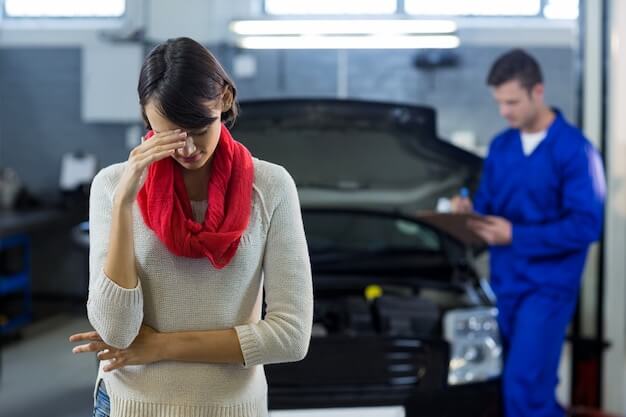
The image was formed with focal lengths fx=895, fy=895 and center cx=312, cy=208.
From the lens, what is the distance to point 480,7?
7.64ft

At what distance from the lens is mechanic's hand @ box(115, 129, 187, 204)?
0.87 m

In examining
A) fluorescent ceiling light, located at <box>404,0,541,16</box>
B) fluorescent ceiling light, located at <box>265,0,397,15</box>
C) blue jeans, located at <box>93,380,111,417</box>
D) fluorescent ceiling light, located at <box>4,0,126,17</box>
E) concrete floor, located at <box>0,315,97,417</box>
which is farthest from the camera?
fluorescent ceiling light, located at <box>404,0,541,16</box>

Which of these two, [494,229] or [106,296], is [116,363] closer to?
[106,296]

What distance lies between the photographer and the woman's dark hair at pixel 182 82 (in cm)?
88

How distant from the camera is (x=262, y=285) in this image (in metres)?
0.98

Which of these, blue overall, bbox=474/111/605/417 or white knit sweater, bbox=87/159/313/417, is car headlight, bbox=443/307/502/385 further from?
white knit sweater, bbox=87/159/313/417

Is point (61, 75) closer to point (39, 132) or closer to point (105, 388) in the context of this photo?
point (39, 132)

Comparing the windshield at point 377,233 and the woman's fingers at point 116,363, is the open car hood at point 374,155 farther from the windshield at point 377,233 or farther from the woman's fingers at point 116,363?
the woman's fingers at point 116,363

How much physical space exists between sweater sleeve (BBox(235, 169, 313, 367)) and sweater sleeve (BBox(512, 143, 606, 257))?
1271 millimetres

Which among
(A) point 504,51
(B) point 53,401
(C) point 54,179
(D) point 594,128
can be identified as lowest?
(B) point 53,401

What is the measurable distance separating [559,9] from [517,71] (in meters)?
0.29

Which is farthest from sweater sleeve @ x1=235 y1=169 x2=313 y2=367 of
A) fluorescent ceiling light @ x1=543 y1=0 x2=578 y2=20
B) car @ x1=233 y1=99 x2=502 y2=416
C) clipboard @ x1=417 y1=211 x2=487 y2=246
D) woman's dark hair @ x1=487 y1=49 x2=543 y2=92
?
fluorescent ceiling light @ x1=543 y1=0 x2=578 y2=20

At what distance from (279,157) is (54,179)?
7.29 ft

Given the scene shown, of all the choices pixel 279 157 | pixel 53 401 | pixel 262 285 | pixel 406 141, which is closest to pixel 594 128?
pixel 406 141
